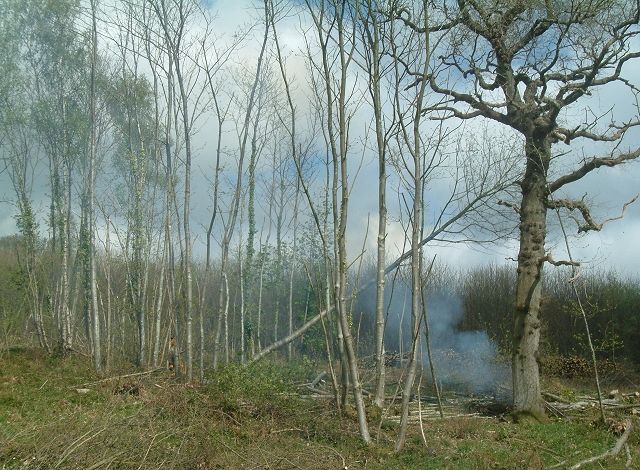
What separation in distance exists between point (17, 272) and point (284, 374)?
341 inches

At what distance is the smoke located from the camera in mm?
11680

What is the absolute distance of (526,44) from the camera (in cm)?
973

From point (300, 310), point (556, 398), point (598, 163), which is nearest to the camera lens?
point (598, 163)

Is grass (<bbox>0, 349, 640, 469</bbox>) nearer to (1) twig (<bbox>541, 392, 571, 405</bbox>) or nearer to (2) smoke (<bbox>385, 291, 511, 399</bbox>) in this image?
(1) twig (<bbox>541, 392, 571, 405</bbox>)

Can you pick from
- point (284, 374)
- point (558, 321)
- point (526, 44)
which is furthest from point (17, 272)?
point (558, 321)

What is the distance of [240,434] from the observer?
23.4ft

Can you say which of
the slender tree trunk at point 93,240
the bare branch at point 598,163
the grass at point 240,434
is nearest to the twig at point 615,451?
the grass at point 240,434

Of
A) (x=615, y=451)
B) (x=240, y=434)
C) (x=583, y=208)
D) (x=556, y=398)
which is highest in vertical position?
(x=583, y=208)

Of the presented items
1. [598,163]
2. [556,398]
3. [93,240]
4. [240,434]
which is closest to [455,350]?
[556,398]

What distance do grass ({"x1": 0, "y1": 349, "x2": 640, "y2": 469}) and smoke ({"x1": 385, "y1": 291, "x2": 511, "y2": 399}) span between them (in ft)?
4.86

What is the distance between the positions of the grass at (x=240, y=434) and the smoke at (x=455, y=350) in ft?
4.86

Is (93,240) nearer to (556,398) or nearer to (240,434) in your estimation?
(240,434)

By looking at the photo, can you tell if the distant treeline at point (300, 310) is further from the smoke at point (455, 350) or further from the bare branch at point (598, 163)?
the bare branch at point (598, 163)

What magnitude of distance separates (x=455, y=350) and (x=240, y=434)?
9946 millimetres
